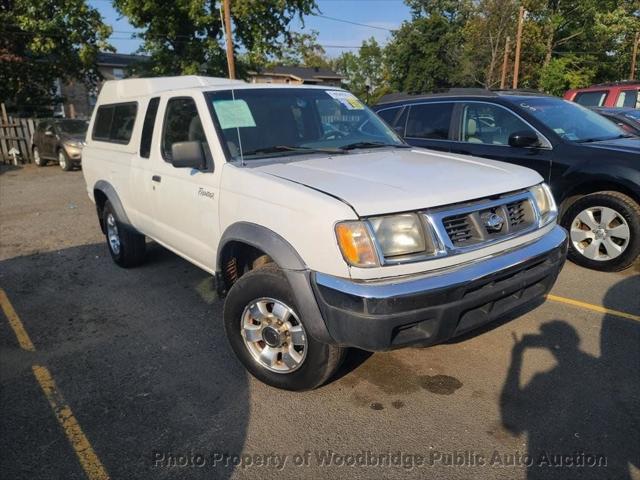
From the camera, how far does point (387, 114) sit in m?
6.84

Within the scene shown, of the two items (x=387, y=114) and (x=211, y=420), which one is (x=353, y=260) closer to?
(x=211, y=420)

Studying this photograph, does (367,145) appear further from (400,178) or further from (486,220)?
(486,220)

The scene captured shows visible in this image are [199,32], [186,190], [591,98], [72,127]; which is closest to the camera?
[186,190]

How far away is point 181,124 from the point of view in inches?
156

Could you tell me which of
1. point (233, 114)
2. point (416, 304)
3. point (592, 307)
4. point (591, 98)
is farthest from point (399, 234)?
point (591, 98)

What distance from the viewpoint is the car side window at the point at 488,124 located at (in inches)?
219

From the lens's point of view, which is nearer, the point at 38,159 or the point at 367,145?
the point at 367,145

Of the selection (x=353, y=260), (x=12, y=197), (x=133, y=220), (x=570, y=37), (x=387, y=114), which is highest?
(x=570, y=37)

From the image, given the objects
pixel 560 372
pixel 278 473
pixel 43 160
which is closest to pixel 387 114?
pixel 560 372

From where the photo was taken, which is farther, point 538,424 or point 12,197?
point 12,197

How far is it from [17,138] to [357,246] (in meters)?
18.2

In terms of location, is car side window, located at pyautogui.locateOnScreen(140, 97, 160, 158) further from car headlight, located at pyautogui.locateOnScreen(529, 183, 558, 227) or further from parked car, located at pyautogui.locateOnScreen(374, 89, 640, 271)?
parked car, located at pyautogui.locateOnScreen(374, 89, 640, 271)

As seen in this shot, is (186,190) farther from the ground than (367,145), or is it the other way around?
(367,145)

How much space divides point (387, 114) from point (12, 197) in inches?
340
